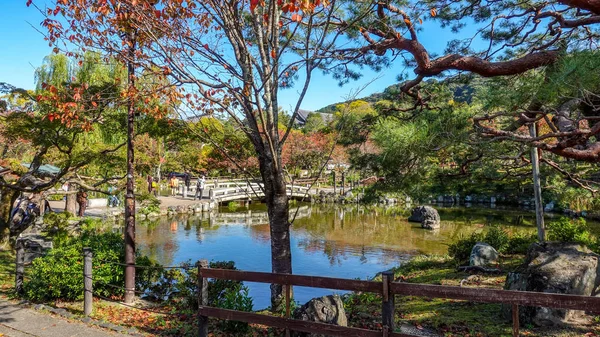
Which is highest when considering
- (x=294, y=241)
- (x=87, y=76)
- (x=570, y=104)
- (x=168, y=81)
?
(x=87, y=76)

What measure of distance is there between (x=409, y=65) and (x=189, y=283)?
5.01 m

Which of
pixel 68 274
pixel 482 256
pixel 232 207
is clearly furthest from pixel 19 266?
pixel 232 207

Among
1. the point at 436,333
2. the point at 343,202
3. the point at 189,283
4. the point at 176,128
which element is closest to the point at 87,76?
the point at 176,128

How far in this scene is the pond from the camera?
1047 cm

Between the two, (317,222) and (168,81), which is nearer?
(168,81)

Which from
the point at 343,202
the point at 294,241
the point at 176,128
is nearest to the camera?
the point at 176,128

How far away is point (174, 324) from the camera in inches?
188

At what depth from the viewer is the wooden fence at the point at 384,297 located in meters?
2.63

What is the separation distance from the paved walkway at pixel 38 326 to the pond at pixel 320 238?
3076 mm

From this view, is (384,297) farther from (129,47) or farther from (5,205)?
(5,205)

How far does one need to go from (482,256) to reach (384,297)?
5.87 meters

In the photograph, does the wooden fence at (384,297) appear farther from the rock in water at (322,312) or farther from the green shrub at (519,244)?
the green shrub at (519,244)

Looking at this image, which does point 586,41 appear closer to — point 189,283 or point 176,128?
point 176,128

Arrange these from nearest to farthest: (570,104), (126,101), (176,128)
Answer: (570,104)
(126,101)
(176,128)
